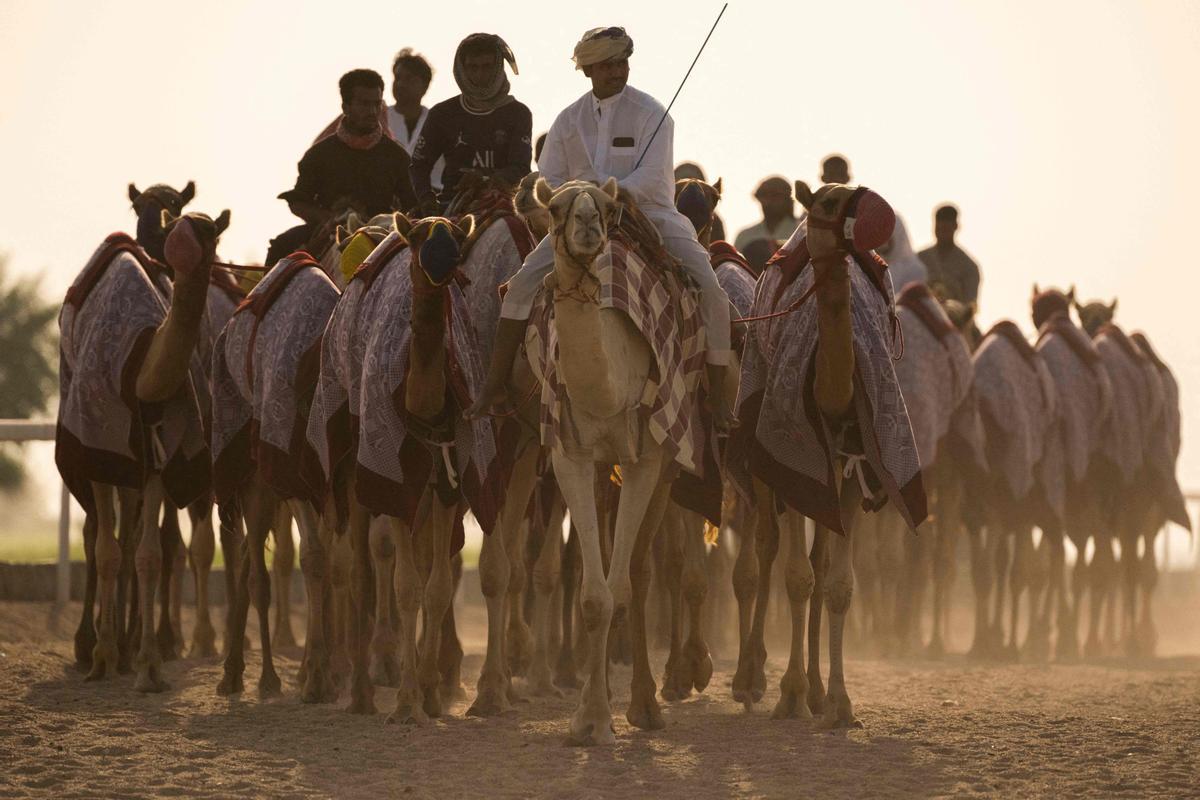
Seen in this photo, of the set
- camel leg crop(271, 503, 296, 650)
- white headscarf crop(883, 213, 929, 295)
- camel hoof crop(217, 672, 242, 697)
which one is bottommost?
camel hoof crop(217, 672, 242, 697)

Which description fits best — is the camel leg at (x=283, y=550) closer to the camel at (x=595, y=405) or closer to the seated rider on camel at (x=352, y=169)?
the seated rider on camel at (x=352, y=169)

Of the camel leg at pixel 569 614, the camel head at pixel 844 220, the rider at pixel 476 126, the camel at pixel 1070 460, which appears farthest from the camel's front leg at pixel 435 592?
the camel at pixel 1070 460

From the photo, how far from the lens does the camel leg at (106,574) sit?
1334 centimetres

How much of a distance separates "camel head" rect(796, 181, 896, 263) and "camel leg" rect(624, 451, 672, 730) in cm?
132

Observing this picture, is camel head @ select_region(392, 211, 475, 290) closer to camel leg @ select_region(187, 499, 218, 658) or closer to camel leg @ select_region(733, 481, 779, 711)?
camel leg @ select_region(733, 481, 779, 711)

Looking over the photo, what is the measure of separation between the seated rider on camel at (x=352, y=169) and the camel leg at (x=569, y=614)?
2.47m

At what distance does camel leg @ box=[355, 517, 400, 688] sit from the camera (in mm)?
12297

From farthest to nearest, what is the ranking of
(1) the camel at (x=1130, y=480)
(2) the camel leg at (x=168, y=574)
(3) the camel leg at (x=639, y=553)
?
(1) the camel at (x=1130, y=480), (2) the camel leg at (x=168, y=574), (3) the camel leg at (x=639, y=553)

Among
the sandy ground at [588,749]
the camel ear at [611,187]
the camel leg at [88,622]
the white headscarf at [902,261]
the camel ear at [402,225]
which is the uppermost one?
the white headscarf at [902,261]

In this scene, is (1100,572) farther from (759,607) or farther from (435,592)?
(435,592)

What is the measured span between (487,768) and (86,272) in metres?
5.11

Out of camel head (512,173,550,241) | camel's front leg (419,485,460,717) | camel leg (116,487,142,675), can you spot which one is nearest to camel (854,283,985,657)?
camel head (512,173,550,241)

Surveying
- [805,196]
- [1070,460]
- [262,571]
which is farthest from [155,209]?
[1070,460]

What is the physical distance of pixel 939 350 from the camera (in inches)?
645
